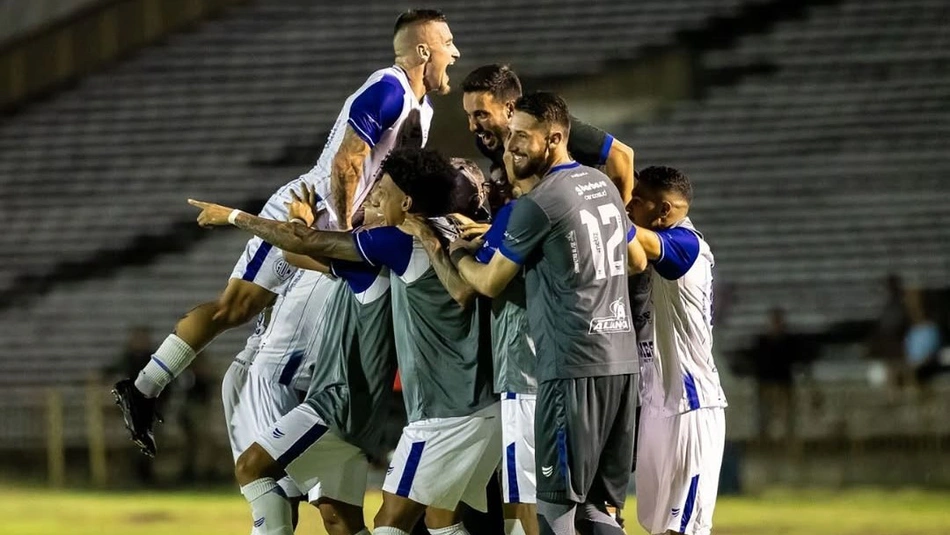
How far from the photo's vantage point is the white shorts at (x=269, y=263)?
26.0 feet

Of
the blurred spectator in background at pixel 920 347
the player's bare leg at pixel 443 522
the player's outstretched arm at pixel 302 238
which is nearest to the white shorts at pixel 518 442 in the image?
the player's bare leg at pixel 443 522

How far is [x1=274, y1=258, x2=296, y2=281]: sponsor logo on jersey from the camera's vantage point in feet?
26.2

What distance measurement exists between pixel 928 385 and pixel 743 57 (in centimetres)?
796

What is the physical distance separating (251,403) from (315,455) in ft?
3.18

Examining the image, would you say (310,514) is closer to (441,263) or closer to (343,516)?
(343,516)

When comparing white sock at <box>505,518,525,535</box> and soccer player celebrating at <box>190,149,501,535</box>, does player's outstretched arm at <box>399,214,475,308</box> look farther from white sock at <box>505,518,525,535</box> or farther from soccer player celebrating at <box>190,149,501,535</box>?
white sock at <box>505,518,525,535</box>

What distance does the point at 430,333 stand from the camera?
271 inches

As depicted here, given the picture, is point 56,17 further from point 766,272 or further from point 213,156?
point 766,272

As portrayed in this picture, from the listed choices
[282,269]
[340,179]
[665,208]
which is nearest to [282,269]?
[282,269]

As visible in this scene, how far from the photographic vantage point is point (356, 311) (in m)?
7.24

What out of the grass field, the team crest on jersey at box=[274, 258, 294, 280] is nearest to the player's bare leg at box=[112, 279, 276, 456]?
the team crest on jersey at box=[274, 258, 294, 280]

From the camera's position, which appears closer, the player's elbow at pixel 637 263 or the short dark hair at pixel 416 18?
the player's elbow at pixel 637 263

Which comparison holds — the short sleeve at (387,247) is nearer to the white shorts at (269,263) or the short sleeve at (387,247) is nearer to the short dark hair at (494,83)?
the short dark hair at (494,83)

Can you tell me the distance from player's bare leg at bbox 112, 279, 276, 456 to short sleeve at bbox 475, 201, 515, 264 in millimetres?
1784
